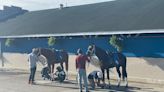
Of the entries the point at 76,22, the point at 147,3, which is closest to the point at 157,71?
the point at 147,3

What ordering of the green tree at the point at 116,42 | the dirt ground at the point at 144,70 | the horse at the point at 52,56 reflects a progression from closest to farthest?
the dirt ground at the point at 144,70
the green tree at the point at 116,42
the horse at the point at 52,56

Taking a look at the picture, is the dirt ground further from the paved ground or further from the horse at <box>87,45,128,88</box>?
the horse at <box>87,45,128,88</box>

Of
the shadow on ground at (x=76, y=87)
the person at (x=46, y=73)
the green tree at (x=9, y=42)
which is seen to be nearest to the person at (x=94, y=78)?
the shadow on ground at (x=76, y=87)

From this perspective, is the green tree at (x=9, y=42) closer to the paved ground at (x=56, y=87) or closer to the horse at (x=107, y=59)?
the paved ground at (x=56, y=87)

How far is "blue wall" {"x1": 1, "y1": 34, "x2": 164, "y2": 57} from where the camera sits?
17.9 meters

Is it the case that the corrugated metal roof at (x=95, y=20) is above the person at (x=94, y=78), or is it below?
above

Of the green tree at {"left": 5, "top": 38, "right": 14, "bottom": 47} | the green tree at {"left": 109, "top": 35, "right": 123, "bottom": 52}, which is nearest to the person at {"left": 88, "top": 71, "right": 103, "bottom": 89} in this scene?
the green tree at {"left": 109, "top": 35, "right": 123, "bottom": 52}

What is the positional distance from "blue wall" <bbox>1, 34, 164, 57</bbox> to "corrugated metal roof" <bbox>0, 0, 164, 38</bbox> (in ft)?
1.37

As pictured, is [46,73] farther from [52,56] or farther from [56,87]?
[56,87]

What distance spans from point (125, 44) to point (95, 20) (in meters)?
4.84

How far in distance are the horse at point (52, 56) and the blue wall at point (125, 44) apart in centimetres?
128

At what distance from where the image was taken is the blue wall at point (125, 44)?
17906 mm

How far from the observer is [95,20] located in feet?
77.0

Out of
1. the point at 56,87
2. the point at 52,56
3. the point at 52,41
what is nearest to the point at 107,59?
the point at 56,87
